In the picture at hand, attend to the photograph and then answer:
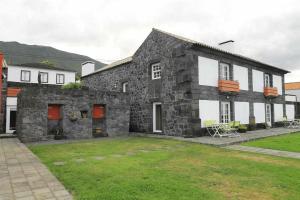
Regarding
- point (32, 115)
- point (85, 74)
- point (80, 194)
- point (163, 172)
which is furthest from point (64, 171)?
point (85, 74)

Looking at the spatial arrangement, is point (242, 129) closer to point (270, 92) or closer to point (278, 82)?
point (270, 92)

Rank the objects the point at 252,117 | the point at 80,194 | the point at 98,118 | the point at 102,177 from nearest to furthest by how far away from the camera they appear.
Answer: the point at 80,194 < the point at 102,177 < the point at 98,118 < the point at 252,117

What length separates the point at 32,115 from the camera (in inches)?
498

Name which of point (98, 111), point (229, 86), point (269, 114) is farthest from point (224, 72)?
point (98, 111)

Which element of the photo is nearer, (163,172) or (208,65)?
(163,172)

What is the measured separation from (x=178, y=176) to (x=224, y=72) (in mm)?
12322

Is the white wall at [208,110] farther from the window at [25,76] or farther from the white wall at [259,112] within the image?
the window at [25,76]

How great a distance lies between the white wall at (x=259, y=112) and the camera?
18.8 m

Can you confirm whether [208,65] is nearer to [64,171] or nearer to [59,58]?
[64,171]

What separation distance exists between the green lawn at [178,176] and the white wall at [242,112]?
345 inches

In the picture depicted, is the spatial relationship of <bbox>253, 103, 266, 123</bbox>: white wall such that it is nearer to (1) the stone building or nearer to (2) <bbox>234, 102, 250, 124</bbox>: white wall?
(1) the stone building

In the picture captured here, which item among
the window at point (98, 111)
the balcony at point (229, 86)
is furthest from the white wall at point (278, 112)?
the window at point (98, 111)

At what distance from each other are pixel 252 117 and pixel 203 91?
6.37 meters

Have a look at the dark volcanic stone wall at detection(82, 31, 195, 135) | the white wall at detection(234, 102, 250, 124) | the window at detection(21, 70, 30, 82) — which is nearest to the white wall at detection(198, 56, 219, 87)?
the dark volcanic stone wall at detection(82, 31, 195, 135)
